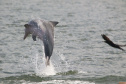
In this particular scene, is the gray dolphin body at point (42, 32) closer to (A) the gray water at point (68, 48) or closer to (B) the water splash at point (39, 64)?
(A) the gray water at point (68, 48)

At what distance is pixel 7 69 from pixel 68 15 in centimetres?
1603

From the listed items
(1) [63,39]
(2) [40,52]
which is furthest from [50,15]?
(2) [40,52]

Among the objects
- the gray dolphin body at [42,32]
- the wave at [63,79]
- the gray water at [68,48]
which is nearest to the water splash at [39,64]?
the gray water at [68,48]

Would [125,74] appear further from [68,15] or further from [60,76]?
[68,15]

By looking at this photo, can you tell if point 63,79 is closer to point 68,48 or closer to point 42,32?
point 42,32

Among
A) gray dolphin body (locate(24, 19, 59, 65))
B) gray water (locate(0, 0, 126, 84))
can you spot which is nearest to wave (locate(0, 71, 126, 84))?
gray water (locate(0, 0, 126, 84))

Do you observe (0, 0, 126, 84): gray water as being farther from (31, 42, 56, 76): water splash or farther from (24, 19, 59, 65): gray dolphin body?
(24, 19, 59, 65): gray dolphin body

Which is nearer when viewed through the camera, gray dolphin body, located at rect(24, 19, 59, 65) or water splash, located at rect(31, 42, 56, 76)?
gray dolphin body, located at rect(24, 19, 59, 65)

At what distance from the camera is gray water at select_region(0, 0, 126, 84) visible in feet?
62.3

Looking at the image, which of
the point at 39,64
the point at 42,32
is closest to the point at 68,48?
the point at 39,64

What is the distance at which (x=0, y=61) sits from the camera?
21.7 meters

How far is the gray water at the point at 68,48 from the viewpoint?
62.3ft

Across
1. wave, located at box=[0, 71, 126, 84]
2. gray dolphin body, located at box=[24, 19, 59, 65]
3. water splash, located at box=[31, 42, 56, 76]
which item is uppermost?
gray dolphin body, located at box=[24, 19, 59, 65]

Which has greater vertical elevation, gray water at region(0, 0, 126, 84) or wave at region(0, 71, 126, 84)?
gray water at region(0, 0, 126, 84)
